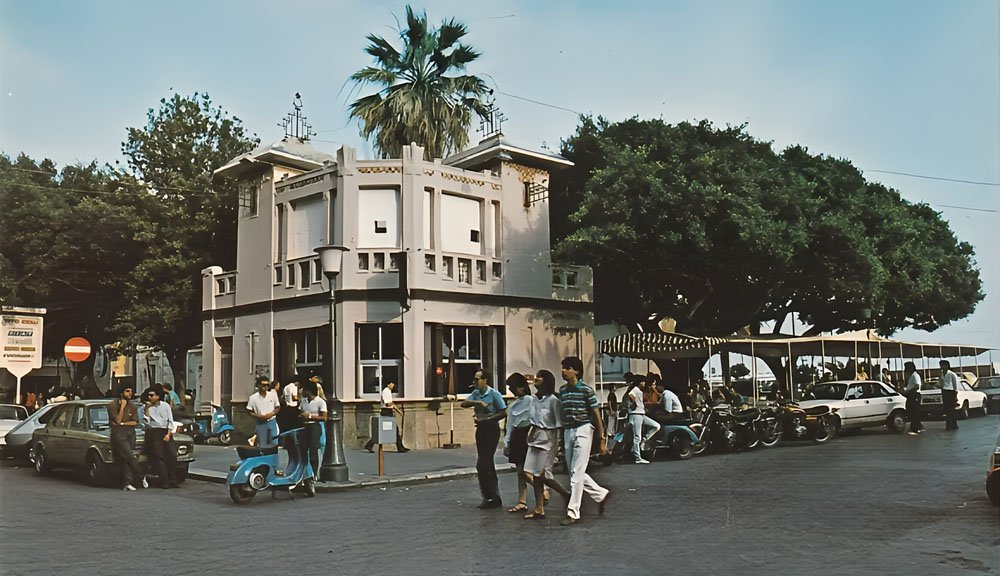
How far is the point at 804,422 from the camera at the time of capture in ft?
65.9

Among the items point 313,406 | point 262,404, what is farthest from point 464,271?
point 313,406

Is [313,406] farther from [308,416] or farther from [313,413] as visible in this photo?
[308,416]

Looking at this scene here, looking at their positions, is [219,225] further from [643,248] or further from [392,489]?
[392,489]

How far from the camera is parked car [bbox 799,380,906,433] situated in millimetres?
21547

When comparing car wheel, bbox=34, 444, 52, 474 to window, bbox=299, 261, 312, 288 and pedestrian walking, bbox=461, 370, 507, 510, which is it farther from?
pedestrian walking, bbox=461, 370, 507, 510

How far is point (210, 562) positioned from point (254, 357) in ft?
57.6

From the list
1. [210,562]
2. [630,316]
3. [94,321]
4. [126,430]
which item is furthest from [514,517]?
[94,321]

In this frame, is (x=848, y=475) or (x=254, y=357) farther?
(x=254, y=357)

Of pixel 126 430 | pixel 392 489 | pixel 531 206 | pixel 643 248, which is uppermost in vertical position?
pixel 531 206

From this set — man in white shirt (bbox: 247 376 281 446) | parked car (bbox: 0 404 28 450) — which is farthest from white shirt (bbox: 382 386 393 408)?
parked car (bbox: 0 404 28 450)

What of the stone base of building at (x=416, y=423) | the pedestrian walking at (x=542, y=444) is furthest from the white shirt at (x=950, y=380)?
the pedestrian walking at (x=542, y=444)

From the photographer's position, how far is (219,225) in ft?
94.2

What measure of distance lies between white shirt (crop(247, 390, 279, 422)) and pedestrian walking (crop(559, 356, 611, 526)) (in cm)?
762

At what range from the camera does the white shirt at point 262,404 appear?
624 inches
